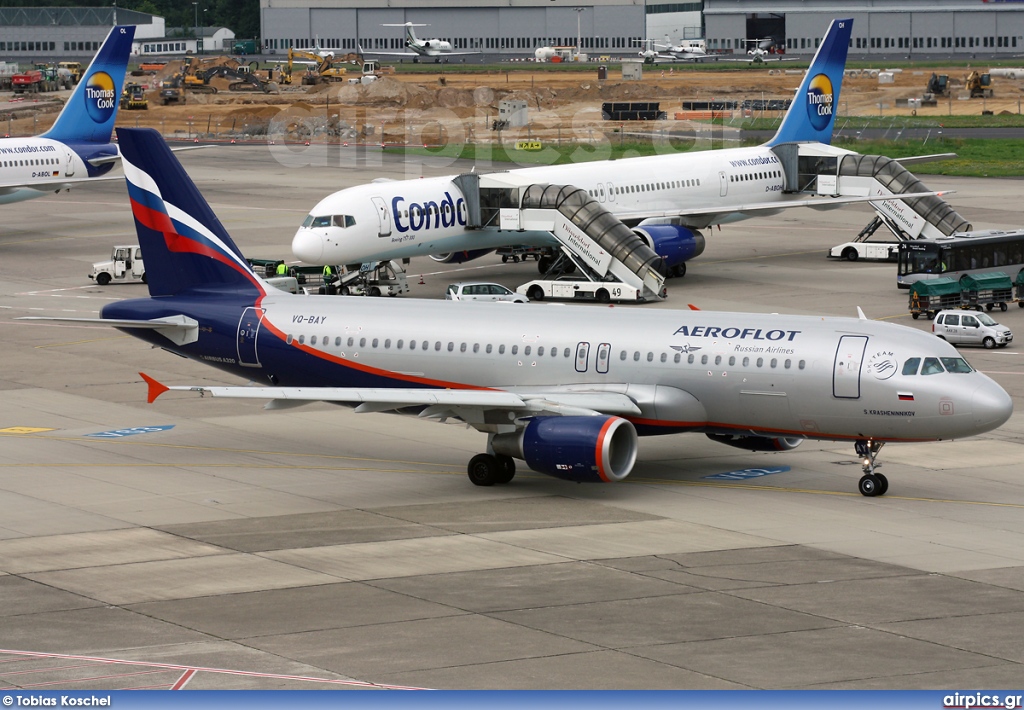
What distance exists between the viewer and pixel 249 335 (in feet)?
135

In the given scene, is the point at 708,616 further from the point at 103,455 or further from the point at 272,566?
the point at 103,455

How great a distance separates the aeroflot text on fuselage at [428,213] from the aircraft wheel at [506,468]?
27332 mm

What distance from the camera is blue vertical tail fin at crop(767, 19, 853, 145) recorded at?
81.8m

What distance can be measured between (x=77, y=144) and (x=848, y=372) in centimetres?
6221

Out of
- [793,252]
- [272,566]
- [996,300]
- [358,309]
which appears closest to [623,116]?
[793,252]

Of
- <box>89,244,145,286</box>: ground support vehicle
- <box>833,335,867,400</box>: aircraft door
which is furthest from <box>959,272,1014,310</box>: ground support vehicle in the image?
<box>89,244,145,286</box>: ground support vehicle

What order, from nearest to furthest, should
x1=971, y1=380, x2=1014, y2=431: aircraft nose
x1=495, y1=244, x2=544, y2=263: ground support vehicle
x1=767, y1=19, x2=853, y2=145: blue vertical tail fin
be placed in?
x1=971, y1=380, x2=1014, y2=431: aircraft nose, x1=495, y1=244, x2=544, y2=263: ground support vehicle, x1=767, y1=19, x2=853, y2=145: blue vertical tail fin

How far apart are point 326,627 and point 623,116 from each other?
137m

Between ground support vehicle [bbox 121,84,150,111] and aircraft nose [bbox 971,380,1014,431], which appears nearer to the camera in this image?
aircraft nose [bbox 971,380,1014,431]

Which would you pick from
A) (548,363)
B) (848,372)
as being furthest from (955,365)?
A: (548,363)

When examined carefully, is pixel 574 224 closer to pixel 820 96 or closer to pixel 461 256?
pixel 461 256

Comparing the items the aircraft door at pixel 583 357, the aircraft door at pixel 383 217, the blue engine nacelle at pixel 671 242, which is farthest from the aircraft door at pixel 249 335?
the blue engine nacelle at pixel 671 242

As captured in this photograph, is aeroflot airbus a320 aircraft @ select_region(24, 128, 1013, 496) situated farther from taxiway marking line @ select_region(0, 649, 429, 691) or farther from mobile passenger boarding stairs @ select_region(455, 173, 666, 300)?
mobile passenger boarding stairs @ select_region(455, 173, 666, 300)

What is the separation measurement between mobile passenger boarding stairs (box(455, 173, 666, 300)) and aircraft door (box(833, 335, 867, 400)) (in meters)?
29.4
